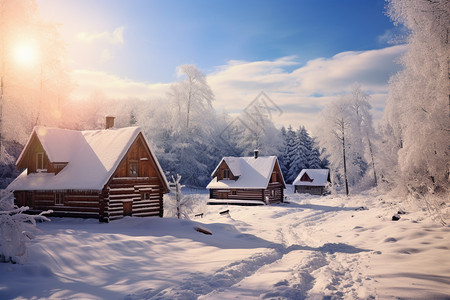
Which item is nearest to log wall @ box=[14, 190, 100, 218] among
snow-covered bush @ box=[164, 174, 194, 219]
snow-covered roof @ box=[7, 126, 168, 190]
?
snow-covered roof @ box=[7, 126, 168, 190]

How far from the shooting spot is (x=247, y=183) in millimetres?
39688

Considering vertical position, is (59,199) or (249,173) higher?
(249,173)

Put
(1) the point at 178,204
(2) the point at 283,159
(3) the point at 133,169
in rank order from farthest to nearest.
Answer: (2) the point at 283,159, (1) the point at 178,204, (3) the point at 133,169

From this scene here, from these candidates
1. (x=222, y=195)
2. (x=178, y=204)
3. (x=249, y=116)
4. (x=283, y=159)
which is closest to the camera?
(x=178, y=204)

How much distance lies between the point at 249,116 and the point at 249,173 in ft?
93.7

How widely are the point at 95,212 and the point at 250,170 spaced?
80.2ft

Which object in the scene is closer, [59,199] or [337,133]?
[59,199]

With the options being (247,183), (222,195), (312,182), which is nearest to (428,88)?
(247,183)

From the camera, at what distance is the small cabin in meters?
58.4

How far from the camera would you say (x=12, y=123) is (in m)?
22.2

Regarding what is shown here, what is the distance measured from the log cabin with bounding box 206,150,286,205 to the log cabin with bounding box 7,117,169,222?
57.7 ft

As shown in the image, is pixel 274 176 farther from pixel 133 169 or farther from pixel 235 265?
pixel 235 265

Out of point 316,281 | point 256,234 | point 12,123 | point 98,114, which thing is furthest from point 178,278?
point 98,114

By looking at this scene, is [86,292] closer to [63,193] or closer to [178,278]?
[178,278]
